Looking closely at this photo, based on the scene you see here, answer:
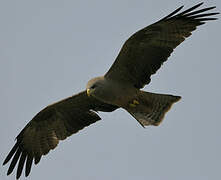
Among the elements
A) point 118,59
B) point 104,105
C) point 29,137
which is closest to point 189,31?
point 118,59

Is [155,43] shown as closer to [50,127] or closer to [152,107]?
[152,107]

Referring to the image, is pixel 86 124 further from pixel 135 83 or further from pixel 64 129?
pixel 135 83

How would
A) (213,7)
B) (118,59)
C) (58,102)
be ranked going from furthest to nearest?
(58,102) < (118,59) < (213,7)

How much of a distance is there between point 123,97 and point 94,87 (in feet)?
2.10

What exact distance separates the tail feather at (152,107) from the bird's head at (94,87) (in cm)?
80

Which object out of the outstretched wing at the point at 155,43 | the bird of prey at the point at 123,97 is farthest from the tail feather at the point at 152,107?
the outstretched wing at the point at 155,43

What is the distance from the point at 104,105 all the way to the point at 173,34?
2.26 m

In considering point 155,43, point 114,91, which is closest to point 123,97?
point 114,91

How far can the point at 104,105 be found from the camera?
11.8m

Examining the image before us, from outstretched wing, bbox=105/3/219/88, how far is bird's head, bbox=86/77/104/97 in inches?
10.5

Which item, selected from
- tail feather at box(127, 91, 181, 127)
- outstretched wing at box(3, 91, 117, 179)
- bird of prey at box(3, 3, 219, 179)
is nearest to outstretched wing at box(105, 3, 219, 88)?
bird of prey at box(3, 3, 219, 179)

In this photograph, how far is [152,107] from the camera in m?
11.0

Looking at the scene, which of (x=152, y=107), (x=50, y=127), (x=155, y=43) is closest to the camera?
(x=155, y=43)

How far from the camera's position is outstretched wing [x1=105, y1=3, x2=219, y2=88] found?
1039cm
